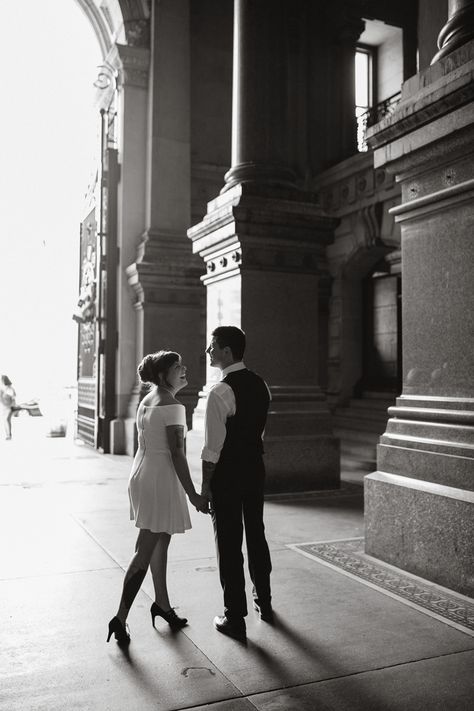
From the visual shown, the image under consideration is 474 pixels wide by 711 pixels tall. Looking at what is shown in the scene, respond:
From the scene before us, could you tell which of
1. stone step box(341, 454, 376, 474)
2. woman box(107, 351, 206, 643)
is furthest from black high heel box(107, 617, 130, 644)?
stone step box(341, 454, 376, 474)

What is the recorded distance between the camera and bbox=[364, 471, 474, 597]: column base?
4.27 meters

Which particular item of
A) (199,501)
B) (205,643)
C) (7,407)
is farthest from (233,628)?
(7,407)

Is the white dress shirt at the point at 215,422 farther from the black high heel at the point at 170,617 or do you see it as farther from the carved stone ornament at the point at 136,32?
the carved stone ornament at the point at 136,32

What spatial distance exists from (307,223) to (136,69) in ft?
20.9

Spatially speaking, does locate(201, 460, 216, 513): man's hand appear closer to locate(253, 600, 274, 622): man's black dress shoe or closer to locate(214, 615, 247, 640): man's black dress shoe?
locate(214, 615, 247, 640): man's black dress shoe

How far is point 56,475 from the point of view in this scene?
9.71 m

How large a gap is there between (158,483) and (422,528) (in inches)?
80.0

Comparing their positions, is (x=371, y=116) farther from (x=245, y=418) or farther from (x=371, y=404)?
(x=245, y=418)

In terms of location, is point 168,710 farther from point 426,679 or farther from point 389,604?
point 389,604

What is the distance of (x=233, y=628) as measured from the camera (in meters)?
3.60

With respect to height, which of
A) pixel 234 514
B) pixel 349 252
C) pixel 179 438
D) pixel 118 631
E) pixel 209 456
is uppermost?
pixel 349 252

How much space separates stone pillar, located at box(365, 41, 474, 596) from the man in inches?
52.6

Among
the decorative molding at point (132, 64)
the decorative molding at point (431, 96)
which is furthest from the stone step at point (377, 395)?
the decorative molding at point (431, 96)

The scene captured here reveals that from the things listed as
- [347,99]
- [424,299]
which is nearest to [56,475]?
[424,299]
